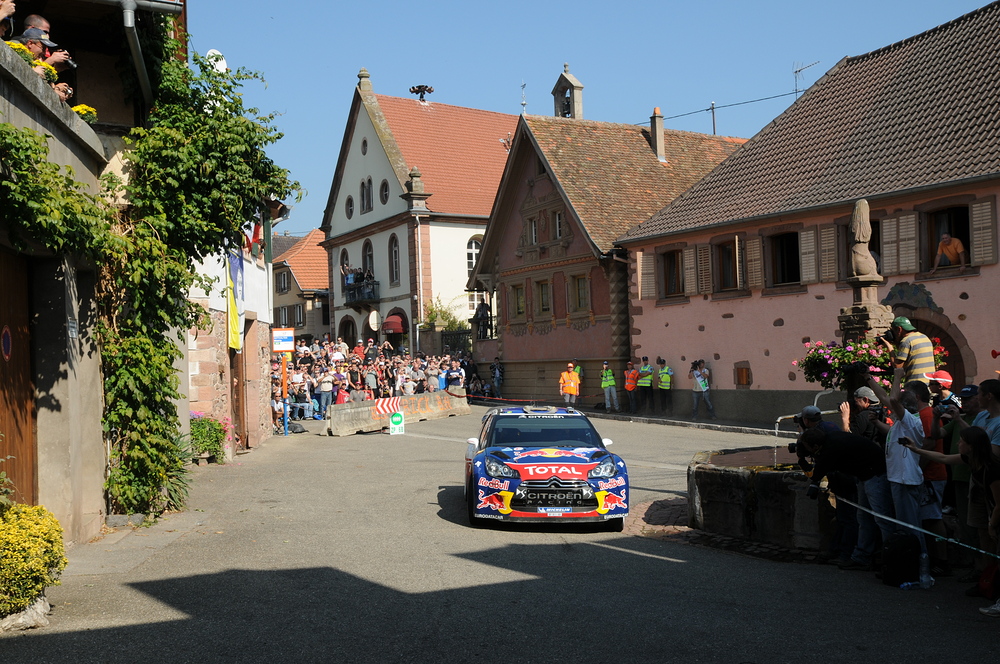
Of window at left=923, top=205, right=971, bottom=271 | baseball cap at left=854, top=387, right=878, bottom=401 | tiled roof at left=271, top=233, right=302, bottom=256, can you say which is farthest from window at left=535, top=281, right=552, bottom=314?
tiled roof at left=271, top=233, right=302, bottom=256

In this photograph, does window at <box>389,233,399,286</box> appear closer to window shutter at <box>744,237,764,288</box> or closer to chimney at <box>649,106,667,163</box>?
chimney at <box>649,106,667,163</box>

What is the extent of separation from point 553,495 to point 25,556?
21.1 feet

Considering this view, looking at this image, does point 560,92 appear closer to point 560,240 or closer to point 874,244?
point 560,240

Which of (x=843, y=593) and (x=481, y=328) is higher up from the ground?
(x=481, y=328)

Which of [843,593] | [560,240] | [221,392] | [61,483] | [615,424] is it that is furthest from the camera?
[560,240]

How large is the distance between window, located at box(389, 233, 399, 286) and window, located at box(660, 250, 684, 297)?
2169cm

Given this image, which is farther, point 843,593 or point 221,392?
point 221,392

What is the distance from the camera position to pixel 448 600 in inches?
333

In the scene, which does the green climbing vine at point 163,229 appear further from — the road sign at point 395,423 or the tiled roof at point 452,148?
the tiled roof at point 452,148

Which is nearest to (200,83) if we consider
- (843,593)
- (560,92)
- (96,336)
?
(96,336)

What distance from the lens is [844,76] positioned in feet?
101

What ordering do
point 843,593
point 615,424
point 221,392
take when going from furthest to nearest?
point 615,424
point 221,392
point 843,593

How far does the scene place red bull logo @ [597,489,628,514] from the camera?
1231 centimetres

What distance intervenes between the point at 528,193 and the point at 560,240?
2.99m
